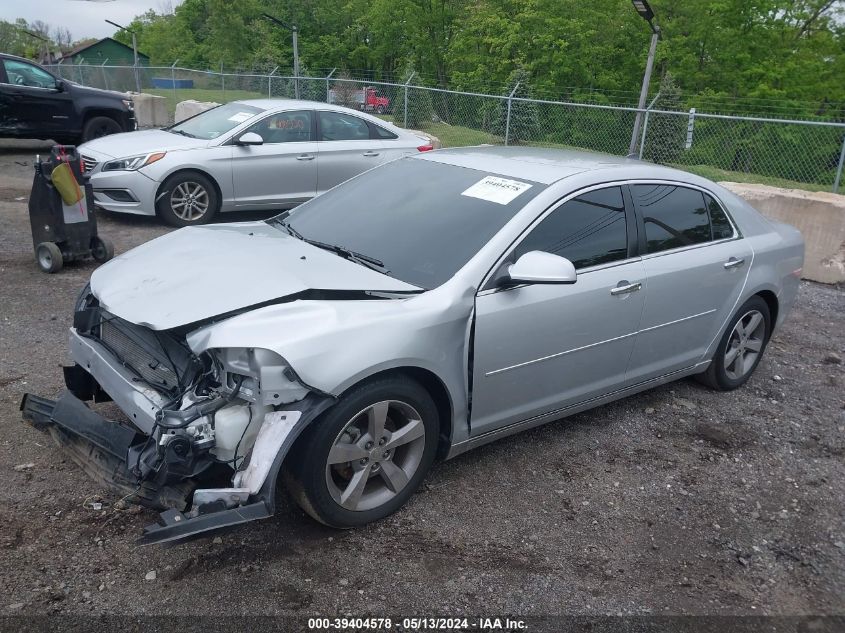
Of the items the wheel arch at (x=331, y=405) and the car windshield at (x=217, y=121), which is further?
the car windshield at (x=217, y=121)

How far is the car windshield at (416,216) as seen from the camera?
3.60 m

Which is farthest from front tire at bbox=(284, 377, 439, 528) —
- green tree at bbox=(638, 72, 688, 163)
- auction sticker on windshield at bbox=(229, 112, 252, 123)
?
green tree at bbox=(638, 72, 688, 163)

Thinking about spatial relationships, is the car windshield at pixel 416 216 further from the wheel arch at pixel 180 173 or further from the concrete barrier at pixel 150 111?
the concrete barrier at pixel 150 111

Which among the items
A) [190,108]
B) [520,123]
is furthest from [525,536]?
[190,108]

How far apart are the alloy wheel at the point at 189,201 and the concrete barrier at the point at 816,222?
6.48 meters

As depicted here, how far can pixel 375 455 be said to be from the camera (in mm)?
3201

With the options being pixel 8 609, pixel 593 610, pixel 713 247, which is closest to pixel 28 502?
pixel 8 609

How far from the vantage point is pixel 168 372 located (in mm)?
3229

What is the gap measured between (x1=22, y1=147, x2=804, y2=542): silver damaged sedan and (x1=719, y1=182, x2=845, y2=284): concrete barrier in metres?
4.02

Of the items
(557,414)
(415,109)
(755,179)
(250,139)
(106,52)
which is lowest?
(557,414)

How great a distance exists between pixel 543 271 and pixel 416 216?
2.95ft

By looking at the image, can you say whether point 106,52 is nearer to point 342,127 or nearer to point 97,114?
point 97,114

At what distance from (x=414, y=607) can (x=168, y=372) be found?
147 centimetres

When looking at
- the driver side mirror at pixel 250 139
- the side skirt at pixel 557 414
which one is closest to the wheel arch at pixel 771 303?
the side skirt at pixel 557 414
